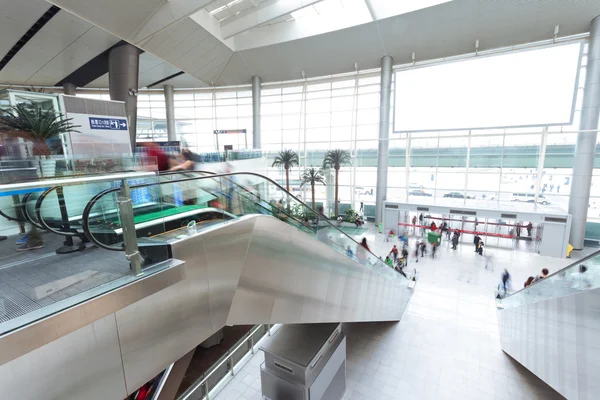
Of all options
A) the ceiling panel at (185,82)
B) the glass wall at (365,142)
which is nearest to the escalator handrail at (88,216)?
the glass wall at (365,142)

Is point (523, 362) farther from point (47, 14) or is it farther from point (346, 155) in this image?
point (47, 14)

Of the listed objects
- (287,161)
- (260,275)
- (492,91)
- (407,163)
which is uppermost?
(492,91)

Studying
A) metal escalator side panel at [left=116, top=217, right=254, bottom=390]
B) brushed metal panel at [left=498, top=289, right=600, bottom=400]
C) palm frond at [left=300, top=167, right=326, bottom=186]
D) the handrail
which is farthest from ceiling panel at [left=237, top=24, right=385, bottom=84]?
the handrail

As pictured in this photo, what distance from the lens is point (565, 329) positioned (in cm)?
510

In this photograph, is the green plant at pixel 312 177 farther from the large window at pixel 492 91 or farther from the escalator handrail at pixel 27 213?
the escalator handrail at pixel 27 213

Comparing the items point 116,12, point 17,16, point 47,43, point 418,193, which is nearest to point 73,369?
point 116,12

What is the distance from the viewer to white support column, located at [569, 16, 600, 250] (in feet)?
51.4

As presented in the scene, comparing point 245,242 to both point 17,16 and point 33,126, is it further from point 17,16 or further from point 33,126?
point 17,16

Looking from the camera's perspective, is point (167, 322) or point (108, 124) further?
point (108, 124)

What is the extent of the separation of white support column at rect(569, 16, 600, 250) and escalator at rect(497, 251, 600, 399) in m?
14.3

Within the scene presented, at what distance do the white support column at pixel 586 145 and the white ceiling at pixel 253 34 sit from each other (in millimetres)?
2187

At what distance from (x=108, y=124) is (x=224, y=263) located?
41.2ft

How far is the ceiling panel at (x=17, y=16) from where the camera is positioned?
42.1ft

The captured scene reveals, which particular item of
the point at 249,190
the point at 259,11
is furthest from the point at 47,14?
the point at 249,190
